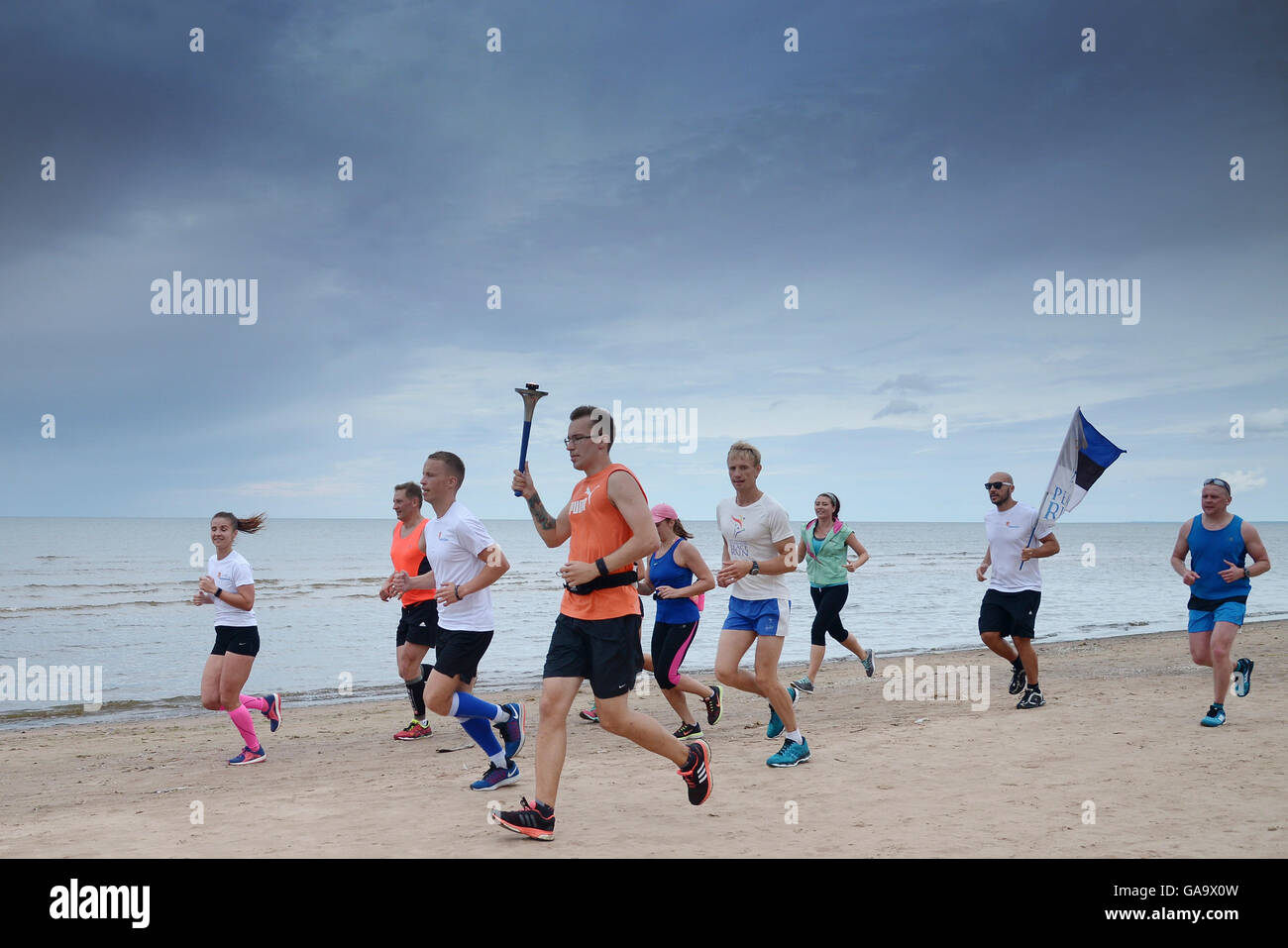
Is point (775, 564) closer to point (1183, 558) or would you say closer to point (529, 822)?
point (529, 822)

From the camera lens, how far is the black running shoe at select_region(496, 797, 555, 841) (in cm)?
477

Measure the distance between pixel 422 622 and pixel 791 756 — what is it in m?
3.40

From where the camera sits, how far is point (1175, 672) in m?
11.9

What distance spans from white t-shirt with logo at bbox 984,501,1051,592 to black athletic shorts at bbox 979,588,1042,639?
66mm

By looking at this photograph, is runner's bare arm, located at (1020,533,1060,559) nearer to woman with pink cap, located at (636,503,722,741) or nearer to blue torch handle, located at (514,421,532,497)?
woman with pink cap, located at (636,503,722,741)

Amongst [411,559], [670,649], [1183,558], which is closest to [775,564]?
[670,649]

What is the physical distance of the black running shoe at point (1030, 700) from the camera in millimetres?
8930

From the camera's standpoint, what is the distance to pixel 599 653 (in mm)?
4816

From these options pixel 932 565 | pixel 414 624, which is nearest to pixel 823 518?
pixel 414 624

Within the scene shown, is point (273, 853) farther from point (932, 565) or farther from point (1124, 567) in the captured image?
point (1124, 567)

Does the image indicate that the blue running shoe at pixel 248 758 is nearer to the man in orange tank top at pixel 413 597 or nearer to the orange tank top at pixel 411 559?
the man in orange tank top at pixel 413 597

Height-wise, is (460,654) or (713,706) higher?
(460,654)

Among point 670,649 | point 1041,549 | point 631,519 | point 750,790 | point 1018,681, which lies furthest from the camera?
point 1018,681
